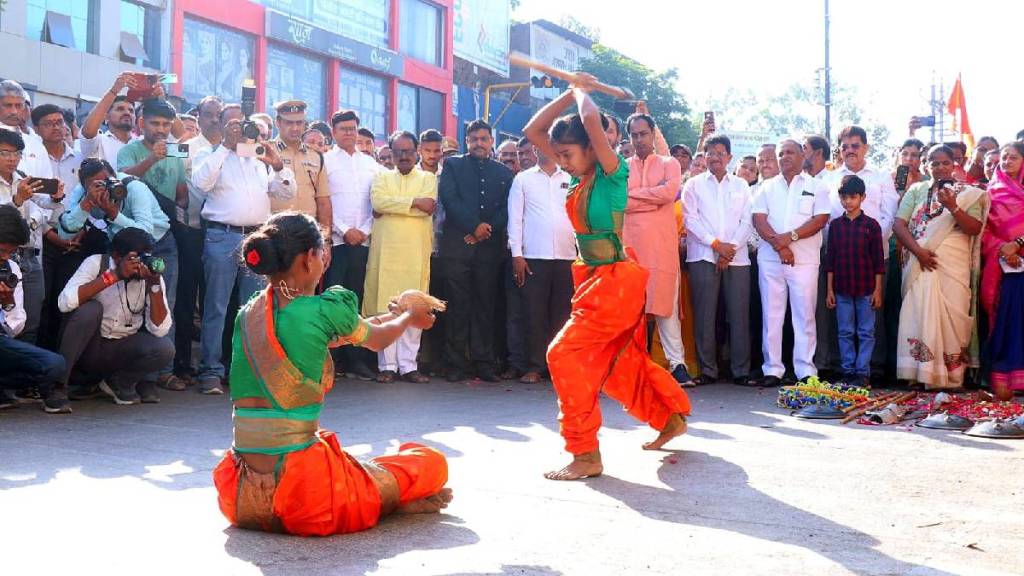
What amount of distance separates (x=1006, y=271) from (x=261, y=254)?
236 inches

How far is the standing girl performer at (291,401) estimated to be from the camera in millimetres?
3498

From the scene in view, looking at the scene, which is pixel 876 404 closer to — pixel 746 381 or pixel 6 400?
pixel 746 381

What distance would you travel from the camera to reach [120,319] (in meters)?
6.61

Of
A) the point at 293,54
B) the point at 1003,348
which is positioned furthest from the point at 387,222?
the point at 293,54

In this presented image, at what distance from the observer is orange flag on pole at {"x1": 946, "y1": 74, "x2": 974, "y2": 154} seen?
12864 mm

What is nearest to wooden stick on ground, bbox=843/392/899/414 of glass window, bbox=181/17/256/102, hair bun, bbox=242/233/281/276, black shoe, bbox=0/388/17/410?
hair bun, bbox=242/233/281/276

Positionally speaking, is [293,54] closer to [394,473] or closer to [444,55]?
[444,55]

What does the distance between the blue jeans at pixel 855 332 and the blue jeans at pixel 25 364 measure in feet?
19.2

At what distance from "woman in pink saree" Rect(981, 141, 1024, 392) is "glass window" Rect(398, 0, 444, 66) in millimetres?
24871

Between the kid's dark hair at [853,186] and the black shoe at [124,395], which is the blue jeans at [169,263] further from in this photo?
the kid's dark hair at [853,186]

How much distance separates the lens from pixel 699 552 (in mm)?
3291

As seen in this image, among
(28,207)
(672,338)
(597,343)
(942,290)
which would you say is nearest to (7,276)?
(28,207)

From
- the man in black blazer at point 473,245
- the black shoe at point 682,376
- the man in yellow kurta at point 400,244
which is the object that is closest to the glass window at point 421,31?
the man in black blazer at point 473,245

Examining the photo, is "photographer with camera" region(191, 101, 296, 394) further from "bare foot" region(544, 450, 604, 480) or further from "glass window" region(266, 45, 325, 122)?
"glass window" region(266, 45, 325, 122)
